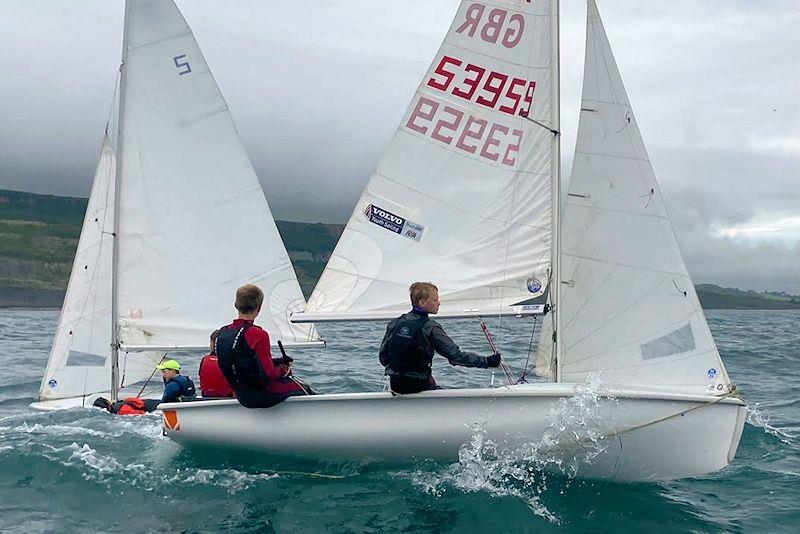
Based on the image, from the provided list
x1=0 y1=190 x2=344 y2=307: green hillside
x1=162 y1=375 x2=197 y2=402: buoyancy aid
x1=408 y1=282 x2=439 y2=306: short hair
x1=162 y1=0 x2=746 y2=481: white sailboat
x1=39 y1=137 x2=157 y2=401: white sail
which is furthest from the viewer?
x1=0 y1=190 x2=344 y2=307: green hillside

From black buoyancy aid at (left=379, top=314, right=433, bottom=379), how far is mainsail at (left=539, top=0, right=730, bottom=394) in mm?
1463

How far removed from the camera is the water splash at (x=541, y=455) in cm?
618

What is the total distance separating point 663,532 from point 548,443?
106cm

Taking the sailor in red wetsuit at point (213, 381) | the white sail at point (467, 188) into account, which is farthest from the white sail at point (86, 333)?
the white sail at point (467, 188)

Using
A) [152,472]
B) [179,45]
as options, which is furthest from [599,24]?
[152,472]

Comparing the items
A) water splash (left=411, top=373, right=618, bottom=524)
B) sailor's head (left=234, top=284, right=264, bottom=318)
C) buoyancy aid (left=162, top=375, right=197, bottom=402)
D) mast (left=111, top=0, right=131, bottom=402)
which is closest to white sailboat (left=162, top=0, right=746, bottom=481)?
water splash (left=411, top=373, right=618, bottom=524)

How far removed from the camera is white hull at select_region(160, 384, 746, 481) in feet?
20.3

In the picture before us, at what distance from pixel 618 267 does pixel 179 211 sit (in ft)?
14.9

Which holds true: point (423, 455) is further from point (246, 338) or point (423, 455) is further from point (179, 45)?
point (179, 45)

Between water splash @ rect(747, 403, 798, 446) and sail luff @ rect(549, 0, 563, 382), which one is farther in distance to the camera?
water splash @ rect(747, 403, 798, 446)

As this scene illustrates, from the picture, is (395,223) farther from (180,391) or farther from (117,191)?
(117,191)

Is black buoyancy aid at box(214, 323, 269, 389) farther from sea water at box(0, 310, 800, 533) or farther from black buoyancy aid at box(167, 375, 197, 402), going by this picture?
black buoyancy aid at box(167, 375, 197, 402)

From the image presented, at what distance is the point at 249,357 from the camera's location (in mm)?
6312

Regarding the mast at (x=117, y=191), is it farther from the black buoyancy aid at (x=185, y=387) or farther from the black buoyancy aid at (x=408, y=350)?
the black buoyancy aid at (x=408, y=350)
